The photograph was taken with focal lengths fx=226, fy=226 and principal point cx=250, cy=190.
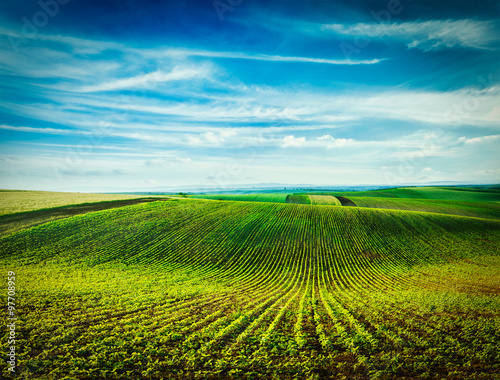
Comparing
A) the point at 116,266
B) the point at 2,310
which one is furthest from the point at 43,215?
the point at 2,310

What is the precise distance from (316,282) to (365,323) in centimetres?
978

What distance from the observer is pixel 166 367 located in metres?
8.33

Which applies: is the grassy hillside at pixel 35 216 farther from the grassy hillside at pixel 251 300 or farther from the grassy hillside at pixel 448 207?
the grassy hillside at pixel 448 207

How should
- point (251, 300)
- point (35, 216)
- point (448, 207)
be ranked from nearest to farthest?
point (251, 300) < point (35, 216) < point (448, 207)

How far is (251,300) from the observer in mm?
15945

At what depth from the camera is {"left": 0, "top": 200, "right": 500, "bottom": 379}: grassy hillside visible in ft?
28.0

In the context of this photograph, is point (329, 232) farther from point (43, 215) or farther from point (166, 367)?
point (43, 215)

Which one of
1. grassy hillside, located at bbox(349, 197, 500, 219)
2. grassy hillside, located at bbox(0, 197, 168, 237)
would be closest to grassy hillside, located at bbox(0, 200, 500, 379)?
grassy hillside, located at bbox(0, 197, 168, 237)

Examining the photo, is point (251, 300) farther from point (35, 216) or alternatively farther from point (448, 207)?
point (448, 207)

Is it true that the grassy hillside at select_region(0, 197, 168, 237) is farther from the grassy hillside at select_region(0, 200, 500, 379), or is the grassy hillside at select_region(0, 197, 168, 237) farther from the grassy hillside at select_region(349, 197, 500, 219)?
the grassy hillside at select_region(349, 197, 500, 219)

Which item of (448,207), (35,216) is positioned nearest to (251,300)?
(35,216)

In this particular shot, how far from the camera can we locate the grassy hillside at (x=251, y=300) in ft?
28.0

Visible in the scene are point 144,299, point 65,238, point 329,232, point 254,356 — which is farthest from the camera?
point 329,232

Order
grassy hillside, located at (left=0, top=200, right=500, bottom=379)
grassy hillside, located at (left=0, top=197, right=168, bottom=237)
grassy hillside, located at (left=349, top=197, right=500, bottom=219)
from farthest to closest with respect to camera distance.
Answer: grassy hillside, located at (left=349, top=197, right=500, bottom=219) < grassy hillside, located at (left=0, top=197, right=168, bottom=237) < grassy hillside, located at (left=0, top=200, right=500, bottom=379)
